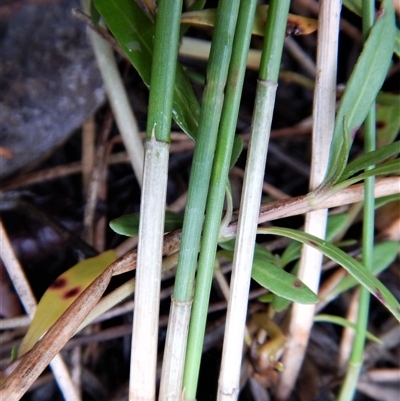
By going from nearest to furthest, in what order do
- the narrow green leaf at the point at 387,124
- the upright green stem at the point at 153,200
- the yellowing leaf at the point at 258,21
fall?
1. the upright green stem at the point at 153,200
2. the yellowing leaf at the point at 258,21
3. the narrow green leaf at the point at 387,124

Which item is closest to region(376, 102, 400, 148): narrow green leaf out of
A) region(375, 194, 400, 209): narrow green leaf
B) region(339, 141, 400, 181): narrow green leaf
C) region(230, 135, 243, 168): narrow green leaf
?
region(375, 194, 400, 209): narrow green leaf

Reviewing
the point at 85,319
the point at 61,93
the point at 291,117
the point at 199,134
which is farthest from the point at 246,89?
the point at 85,319

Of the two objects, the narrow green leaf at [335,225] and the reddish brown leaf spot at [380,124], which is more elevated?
the reddish brown leaf spot at [380,124]

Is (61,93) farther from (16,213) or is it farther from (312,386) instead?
(312,386)

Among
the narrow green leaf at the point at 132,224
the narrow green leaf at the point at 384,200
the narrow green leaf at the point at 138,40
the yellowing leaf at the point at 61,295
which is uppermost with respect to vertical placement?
the narrow green leaf at the point at 138,40

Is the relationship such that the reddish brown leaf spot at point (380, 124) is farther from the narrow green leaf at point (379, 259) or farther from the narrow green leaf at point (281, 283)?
the narrow green leaf at point (281, 283)

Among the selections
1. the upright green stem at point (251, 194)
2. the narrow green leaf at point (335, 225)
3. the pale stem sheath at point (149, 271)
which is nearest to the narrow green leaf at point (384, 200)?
the narrow green leaf at point (335, 225)

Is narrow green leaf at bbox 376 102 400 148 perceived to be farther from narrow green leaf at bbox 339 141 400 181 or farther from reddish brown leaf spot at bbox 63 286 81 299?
reddish brown leaf spot at bbox 63 286 81 299

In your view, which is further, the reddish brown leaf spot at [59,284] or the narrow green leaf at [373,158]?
the reddish brown leaf spot at [59,284]
